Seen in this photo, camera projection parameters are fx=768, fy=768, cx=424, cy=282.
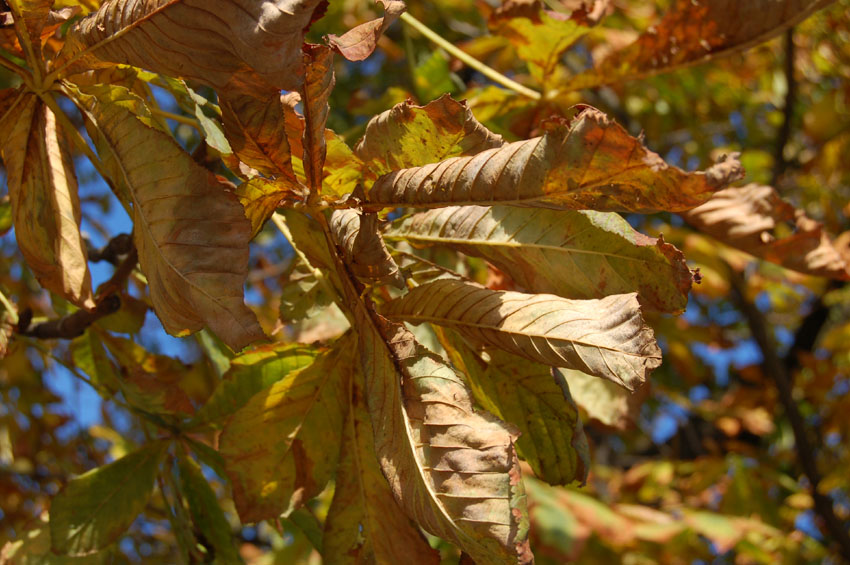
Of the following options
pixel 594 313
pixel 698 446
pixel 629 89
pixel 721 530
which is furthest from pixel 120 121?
pixel 698 446

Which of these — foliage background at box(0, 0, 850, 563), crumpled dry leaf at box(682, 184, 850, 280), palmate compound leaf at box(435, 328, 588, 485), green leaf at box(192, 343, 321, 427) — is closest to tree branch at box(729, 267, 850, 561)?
foliage background at box(0, 0, 850, 563)

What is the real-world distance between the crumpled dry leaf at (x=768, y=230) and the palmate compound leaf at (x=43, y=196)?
86cm

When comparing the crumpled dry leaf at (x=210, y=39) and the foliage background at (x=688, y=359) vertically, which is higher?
the crumpled dry leaf at (x=210, y=39)

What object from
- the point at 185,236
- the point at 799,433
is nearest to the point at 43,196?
the point at 185,236

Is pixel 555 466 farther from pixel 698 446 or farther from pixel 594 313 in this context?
pixel 698 446

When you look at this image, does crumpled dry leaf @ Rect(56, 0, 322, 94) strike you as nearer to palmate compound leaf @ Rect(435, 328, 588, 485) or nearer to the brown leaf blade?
the brown leaf blade

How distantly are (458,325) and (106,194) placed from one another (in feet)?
10.1

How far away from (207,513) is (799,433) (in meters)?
1.95

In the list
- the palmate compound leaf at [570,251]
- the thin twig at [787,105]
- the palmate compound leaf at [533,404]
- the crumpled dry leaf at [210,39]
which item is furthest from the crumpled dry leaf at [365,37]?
the thin twig at [787,105]

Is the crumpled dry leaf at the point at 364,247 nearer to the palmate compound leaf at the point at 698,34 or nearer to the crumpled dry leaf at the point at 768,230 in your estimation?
the crumpled dry leaf at the point at 768,230

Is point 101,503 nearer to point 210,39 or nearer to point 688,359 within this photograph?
point 210,39

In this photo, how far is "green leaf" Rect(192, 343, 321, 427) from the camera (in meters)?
0.99

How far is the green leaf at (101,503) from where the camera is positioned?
1081 mm

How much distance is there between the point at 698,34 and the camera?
Answer: 48.3 inches
